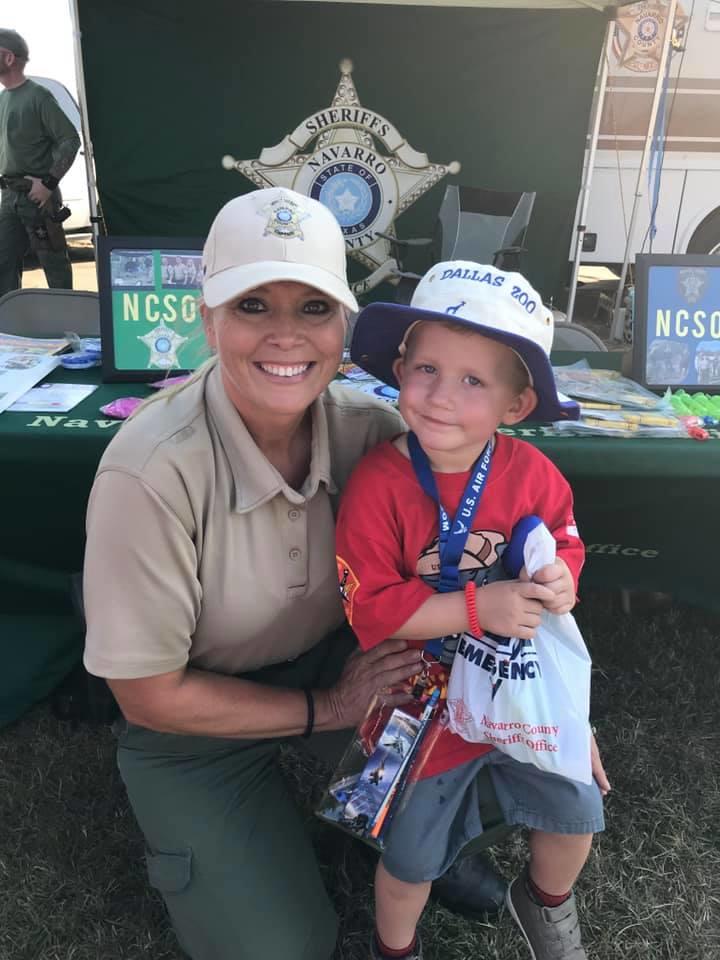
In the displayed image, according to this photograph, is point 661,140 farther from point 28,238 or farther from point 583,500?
point 28,238

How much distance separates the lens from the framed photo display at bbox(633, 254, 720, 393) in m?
2.15

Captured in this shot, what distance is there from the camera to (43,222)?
209 inches

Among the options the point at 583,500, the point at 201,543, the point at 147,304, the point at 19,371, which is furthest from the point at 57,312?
the point at 583,500

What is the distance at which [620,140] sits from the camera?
227 inches

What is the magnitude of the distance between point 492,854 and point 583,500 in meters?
1.11

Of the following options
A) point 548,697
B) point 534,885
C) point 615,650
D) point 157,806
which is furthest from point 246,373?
point 615,650

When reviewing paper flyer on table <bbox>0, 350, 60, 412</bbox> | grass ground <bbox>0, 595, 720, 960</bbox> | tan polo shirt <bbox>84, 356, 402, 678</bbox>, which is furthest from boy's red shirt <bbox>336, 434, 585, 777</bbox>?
paper flyer on table <bbox>0, 350, 60, 412</bbox>

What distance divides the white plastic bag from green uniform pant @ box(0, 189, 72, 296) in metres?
5.20

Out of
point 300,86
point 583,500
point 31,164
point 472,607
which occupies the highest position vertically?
point 300,86

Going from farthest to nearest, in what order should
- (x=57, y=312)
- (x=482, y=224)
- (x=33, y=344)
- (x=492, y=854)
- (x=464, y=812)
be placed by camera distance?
(x=482, y=224) → (x=57, y=312) → (x=33, y=344) → (x=492, y=854) → (x=464, y=812)

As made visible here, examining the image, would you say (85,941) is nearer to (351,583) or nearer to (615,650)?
(351,583)

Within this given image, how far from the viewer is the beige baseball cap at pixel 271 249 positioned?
1144 mm

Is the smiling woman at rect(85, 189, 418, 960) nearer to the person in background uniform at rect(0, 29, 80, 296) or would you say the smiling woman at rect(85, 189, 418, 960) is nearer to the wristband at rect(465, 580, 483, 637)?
the wristband at rect(465, 580, 483, 637)

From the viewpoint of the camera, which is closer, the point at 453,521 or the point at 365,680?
the point at 453,521
